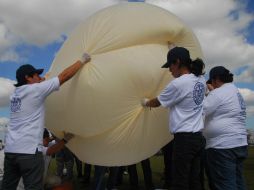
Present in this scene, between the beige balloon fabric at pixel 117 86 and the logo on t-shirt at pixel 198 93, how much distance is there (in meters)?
0.55

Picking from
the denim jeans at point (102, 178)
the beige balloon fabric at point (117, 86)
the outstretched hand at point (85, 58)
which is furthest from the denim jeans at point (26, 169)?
the denim jeans at point (102, 178)

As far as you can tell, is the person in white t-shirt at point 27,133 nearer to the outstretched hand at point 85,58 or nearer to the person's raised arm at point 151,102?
the outstretched hand at point 85,58

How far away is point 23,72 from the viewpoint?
4.27 m

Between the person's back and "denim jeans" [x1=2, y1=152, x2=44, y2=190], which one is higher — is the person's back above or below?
above

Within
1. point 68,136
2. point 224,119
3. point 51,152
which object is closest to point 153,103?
point 224,119

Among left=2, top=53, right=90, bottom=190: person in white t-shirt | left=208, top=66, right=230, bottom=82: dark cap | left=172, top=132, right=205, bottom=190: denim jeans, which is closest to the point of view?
left=172, top=132, right=205, bottom=190: denim jeans

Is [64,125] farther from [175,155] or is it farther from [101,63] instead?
[175,155]

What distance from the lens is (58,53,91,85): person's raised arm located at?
4.19 meters

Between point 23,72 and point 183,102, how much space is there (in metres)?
1.74

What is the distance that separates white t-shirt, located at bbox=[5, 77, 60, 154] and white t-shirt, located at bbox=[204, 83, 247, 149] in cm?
174

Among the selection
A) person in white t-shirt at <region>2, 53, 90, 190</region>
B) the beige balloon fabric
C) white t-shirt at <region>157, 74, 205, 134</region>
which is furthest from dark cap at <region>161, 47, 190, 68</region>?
person in white t-shirt at <region>2, 53, 90, 190</region>

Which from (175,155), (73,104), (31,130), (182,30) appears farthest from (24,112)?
(182,30)

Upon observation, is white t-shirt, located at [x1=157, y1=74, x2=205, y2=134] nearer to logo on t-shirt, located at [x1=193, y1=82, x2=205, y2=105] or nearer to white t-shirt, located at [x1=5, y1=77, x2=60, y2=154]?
logo on t-shirt, located at [x1=193, y1=82, x2=205, y2=105]

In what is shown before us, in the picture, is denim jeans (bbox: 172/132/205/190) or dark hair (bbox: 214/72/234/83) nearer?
denim jeans (bbox: 172/132/205/190)
